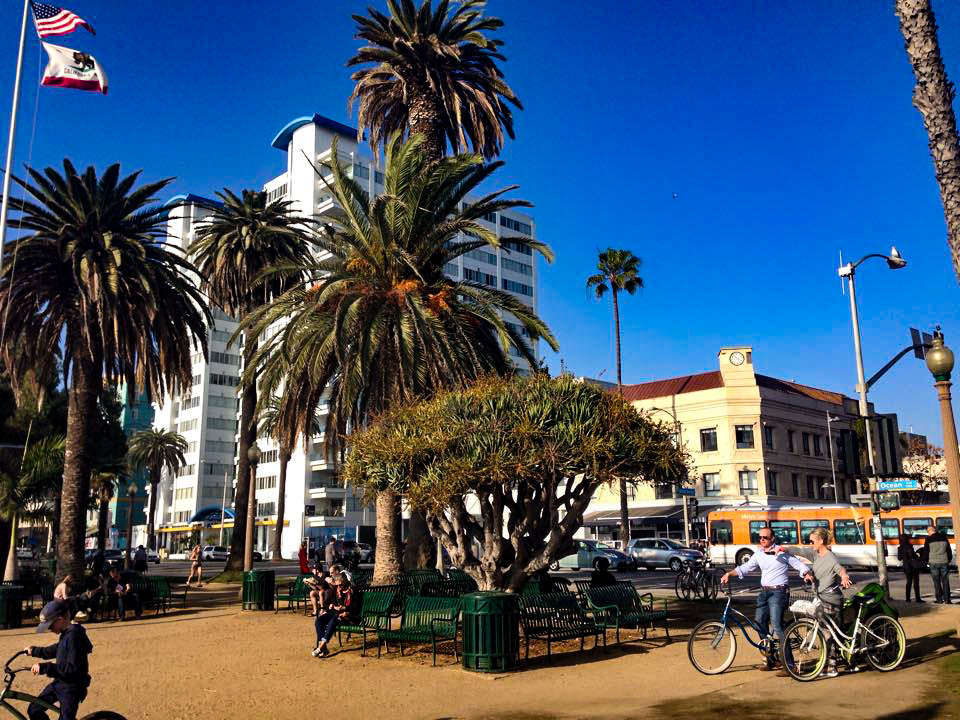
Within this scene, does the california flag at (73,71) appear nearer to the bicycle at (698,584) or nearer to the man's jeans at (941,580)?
the bicycle at (698,584)

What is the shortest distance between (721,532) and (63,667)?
38.7m

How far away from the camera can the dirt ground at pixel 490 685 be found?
9.02 m

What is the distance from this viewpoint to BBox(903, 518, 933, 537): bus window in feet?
113

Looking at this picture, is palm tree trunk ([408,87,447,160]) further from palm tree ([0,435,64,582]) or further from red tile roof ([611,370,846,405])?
red tile roof ([611,370,846,405])

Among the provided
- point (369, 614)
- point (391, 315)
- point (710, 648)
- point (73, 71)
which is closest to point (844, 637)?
point (710, 648)

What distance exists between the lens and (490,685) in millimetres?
10648

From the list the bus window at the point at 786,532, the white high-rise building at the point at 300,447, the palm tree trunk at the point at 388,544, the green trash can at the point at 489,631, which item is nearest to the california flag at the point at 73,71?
the palm tree trunk at the point at 388,544

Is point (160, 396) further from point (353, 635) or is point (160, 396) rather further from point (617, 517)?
point (617, 517)

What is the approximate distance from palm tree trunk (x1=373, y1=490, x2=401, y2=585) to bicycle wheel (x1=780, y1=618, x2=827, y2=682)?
42.2 feet

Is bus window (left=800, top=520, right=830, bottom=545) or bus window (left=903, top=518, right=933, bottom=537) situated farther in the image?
bus window (left=800, top=520, right=830, bottom=545)

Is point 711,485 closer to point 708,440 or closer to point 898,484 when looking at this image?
point 708,440

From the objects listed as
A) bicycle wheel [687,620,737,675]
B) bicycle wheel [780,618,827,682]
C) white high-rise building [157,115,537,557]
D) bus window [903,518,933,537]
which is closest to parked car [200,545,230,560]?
white high-rise building [157,115,537,557]

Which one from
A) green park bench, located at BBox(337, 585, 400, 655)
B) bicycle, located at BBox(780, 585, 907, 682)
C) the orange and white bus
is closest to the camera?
bicycle, located at BBox(780, 585, 907, 682)

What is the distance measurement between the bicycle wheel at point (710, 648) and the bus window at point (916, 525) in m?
27.8
